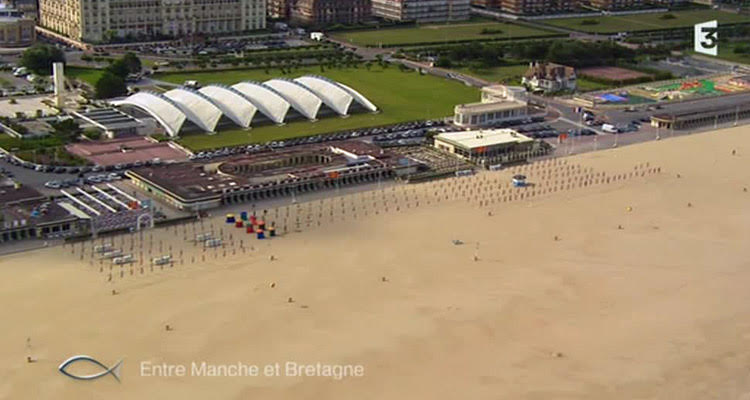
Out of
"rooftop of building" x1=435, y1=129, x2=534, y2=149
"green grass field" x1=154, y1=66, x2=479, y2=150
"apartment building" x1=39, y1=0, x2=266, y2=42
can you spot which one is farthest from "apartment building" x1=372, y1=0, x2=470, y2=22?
"rooftop of building" x1=435, y1=129, x2=534, y2=149

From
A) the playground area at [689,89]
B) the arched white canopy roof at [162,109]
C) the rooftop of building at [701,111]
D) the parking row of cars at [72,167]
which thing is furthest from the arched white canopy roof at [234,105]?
the playground area at [689,89]

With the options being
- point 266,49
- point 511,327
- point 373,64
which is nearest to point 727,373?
point 511,327

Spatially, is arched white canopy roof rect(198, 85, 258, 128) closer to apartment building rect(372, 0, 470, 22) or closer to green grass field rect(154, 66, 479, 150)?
green grass field rect(154, 66, 479, 150)

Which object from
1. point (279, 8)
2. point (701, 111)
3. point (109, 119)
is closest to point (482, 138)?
point (701, 111)

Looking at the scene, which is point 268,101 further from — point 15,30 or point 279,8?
point 279,8

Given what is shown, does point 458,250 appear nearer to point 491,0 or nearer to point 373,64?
point 373,64

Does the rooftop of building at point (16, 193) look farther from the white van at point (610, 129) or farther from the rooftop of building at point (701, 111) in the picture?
the rooftop of building at point (701, 111)

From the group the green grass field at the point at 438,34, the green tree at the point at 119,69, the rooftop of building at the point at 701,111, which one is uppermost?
the green grass field at the point at 438,34
